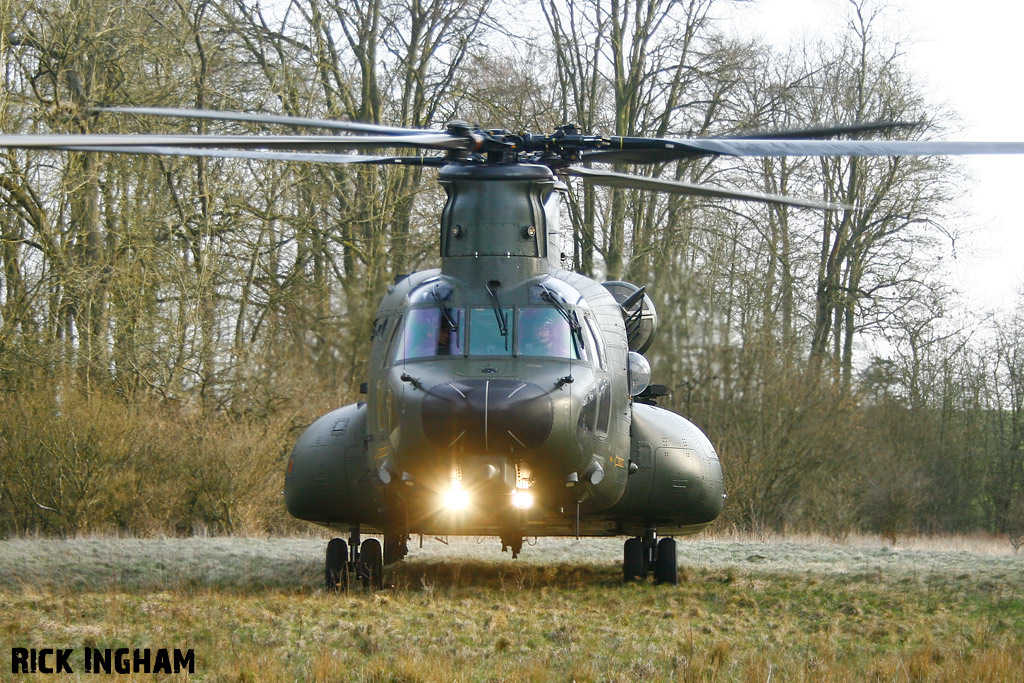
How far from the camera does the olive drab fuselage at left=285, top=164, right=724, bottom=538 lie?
11.4 m

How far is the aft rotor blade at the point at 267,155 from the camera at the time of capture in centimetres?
908

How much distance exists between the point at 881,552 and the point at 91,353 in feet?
48.4

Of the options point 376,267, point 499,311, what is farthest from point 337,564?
point 376,267

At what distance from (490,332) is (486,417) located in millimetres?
1175

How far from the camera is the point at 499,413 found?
1113 cm

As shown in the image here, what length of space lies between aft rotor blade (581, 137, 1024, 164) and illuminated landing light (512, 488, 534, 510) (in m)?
3.29

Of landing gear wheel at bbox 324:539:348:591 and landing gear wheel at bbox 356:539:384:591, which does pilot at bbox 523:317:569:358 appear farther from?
landing gear wheel at bbox 324:539:348:591

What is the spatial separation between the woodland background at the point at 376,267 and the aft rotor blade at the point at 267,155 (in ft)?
39.2

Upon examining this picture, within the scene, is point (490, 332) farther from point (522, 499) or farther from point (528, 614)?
point (528, 614)

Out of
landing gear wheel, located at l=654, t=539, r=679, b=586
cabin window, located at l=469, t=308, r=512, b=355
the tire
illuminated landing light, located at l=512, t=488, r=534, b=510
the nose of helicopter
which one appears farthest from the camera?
landing gear wheel, located at l=654, t=539, r=679, b=586

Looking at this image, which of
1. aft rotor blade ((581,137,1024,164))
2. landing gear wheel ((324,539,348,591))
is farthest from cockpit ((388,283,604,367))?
landing gear wheel ((324,539,348,591))

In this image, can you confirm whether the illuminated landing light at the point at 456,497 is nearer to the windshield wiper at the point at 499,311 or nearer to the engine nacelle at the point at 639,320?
the windshield wiper at the point at 499,311

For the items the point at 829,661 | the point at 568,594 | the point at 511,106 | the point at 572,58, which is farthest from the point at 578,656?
the point at 572,58

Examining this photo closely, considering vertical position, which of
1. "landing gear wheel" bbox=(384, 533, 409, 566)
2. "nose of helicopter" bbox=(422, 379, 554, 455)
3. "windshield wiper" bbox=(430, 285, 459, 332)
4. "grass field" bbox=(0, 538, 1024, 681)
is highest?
"windshield wiper" bbox=(430, 285, 459, 332)
